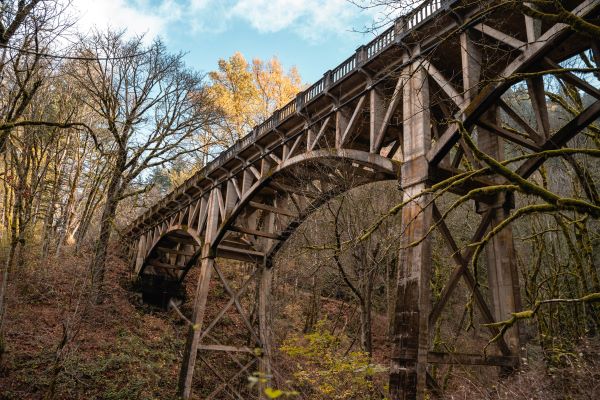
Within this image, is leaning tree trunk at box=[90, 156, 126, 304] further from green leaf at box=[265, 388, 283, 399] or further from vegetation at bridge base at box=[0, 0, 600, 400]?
green leaf at box=[265, 388, 283, 399]

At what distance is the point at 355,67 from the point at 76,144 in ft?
57.0

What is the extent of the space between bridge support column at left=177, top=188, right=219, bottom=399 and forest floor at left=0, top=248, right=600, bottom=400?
2.82 feet

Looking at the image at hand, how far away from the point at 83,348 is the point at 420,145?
13183 mm

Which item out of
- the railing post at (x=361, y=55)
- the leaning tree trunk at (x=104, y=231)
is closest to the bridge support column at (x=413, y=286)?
the railing post at (x=361, y=55)

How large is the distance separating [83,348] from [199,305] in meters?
4.58

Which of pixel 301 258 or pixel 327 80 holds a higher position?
pixel 327 80

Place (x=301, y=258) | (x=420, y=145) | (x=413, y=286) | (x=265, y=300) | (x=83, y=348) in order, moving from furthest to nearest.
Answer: (x=301, y=258) < (x=83, y=348) < (x=265, y=300) < (x=420, y=145) < (x=413, y=286)

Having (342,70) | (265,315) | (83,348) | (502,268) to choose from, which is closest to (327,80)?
(342,70)

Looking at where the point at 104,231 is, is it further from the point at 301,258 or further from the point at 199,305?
the point at 301,258

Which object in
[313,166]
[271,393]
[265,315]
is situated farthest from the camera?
[265,315]

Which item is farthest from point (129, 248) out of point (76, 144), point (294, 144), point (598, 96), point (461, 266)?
point (598, 96)

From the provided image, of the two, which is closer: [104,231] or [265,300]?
[104,231]

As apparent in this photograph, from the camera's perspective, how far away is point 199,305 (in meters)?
12.7

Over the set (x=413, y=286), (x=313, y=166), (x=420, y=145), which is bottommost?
(x=413, y=286)
